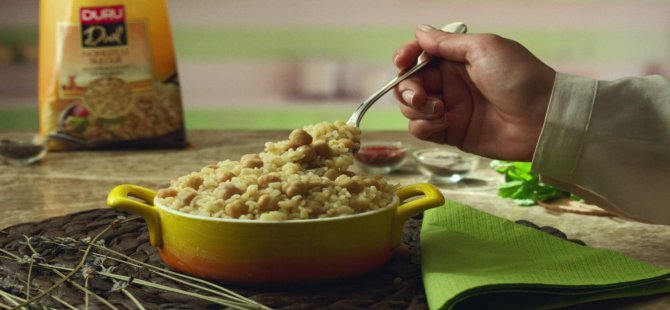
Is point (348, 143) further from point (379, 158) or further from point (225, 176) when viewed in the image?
point (379, 158)

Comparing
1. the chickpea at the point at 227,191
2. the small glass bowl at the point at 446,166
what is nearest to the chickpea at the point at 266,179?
the chickpea at the point at 227,191

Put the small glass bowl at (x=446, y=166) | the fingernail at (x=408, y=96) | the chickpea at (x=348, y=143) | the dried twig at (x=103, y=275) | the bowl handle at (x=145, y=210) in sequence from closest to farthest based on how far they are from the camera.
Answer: the dried twig at (x=103, y=275) → the bowl handle at (x=145, y=210) → the chickpea at (x=348, y=143) → the fingernail at (x=408, y=96) → the small glass bowl at (x=446, y=166)

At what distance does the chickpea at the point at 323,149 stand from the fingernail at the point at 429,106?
470 millimetres

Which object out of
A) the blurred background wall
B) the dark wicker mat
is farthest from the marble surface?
the blurred background wall

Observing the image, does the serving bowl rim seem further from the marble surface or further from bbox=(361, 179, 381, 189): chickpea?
the marble surface

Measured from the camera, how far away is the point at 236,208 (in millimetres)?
798

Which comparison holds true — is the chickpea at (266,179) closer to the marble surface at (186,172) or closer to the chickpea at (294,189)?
the chickpea at (294,189)

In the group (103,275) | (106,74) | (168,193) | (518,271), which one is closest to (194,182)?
(168,193)

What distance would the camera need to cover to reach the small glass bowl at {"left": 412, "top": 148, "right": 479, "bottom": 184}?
1498 mm

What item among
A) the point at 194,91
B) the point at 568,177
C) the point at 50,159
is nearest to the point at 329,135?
the point at 568,177

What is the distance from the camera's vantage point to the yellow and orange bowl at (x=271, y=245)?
0.80 m

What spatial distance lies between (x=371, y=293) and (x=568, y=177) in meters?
0.44

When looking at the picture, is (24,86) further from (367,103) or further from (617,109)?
(617,109)

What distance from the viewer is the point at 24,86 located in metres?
2.88
